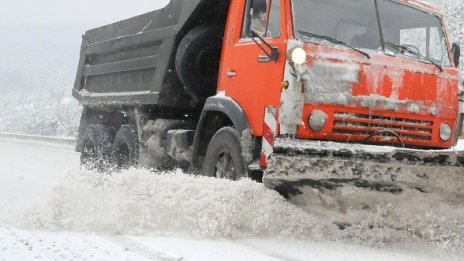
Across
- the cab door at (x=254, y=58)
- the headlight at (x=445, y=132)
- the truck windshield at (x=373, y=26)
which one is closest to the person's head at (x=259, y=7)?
the cab door at (x=254, y=58)

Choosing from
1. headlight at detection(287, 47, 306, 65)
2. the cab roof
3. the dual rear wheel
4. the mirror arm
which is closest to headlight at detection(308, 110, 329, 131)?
headlight at detection(287, 47, 306, 65)

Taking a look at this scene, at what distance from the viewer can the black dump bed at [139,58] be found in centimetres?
661

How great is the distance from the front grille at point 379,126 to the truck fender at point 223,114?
2.73 feet

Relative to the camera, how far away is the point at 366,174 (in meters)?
3.92

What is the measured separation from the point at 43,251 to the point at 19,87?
333 ft

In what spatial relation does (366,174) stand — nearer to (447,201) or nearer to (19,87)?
(447,201)

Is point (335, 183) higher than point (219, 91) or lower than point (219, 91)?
lower

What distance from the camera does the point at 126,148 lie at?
26.4 ft

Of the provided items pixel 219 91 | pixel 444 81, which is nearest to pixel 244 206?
pixel 219 91

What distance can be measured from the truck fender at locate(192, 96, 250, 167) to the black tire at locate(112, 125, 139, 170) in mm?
1680

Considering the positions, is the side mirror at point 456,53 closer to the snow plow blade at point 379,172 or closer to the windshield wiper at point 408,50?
the windshield wiper at point 408,50

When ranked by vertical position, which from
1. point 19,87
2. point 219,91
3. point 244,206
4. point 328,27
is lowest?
point 244,206

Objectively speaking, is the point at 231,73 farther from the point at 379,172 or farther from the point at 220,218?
the point at 379,172

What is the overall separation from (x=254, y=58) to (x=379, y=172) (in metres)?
1.79
